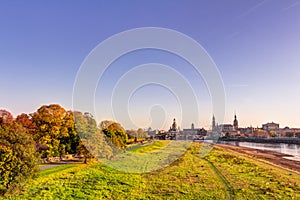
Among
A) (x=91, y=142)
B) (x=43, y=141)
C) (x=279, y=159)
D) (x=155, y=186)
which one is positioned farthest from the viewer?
(x=279, y=159)

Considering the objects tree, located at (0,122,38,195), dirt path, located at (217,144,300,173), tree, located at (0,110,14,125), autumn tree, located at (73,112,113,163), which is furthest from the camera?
dirt path, located at (217,144,300,173)

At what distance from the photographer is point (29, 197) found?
36.0 feet

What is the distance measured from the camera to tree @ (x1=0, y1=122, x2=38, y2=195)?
10.2 metres

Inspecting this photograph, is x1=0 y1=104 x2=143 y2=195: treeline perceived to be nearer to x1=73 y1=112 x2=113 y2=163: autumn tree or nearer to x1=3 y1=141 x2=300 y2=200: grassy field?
x1=73 y1=112 x2=113 y2=163: autumn tree

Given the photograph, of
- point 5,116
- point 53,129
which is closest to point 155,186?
point 53,129

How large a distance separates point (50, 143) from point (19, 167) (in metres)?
14.7

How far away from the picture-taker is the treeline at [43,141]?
34.6ft

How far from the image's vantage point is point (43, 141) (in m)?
24.0

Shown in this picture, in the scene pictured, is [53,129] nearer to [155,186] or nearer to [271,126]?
[155,186]

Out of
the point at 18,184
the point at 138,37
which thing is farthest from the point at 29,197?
the point at 138,37

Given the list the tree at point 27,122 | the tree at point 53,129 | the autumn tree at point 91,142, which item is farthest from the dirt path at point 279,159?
the tree at point 27,122

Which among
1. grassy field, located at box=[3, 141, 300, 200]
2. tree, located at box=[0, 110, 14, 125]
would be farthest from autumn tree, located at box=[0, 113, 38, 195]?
tree, located at box=[0, 110, 14, 125]

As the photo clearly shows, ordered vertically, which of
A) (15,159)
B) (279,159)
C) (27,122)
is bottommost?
(279,159)

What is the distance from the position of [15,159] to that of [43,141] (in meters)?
14.4
